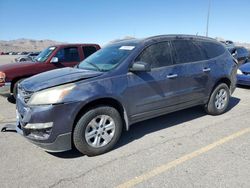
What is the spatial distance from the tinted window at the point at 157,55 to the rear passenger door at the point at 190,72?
19 cm

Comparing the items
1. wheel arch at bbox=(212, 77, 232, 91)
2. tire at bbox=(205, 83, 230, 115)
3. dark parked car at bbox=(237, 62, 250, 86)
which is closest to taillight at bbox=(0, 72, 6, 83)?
tire at bbox=(205, 83, 230, 115)

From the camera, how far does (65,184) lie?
10.1 ft

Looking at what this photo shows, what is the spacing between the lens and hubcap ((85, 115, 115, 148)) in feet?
12.3

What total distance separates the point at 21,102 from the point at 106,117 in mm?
1345

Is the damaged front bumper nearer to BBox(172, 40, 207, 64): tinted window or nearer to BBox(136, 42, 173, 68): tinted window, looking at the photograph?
BBox(136, 42, 173, 68): tinted window

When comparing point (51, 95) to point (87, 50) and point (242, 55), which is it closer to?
point (87, 50)

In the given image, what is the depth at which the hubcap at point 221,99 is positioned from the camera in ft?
18.6

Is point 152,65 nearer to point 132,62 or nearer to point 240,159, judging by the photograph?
point 132,62

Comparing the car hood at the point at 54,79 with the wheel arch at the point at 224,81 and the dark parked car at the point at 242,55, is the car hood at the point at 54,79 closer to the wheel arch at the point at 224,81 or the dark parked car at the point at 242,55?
the wheel arch at the point at 224,81

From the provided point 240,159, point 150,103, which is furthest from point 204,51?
point 240,159

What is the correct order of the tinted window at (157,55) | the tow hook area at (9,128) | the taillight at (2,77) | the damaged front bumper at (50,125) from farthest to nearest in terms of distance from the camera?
the taillight at (2,77), the tow hook area at (9,128), the tinted window at (157,55), the damaged front bumper at (50,125)

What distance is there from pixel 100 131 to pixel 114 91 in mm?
660

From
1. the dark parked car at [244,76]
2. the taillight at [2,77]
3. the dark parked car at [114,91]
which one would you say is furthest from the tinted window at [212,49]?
the taillight at [2,77]

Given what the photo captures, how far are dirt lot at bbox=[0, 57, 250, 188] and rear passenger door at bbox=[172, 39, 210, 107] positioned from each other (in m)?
0.61
